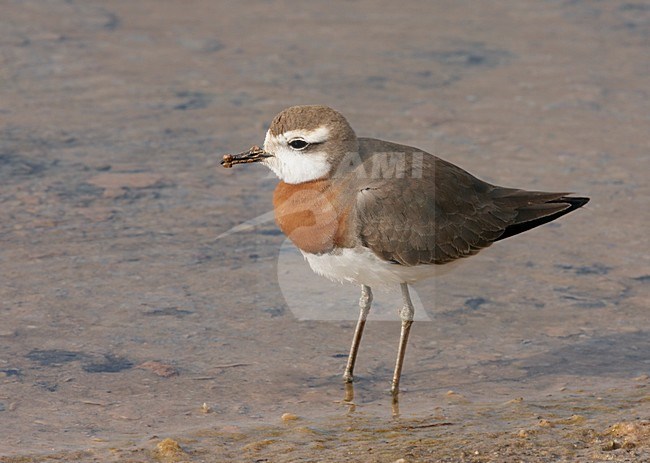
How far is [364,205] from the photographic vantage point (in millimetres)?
7137

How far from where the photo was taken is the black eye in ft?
24.1

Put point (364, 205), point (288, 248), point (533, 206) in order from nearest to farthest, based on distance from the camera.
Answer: point (364, 205), point (533, 206), point (288, 248)

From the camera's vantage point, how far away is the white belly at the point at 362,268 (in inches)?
281

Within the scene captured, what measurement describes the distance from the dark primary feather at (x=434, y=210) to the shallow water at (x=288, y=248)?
38.3 inches

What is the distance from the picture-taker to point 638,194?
1079 cm

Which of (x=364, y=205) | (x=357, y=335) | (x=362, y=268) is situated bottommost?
(x=357, y=335)

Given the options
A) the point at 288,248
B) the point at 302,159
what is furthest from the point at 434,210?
the point at 288,248

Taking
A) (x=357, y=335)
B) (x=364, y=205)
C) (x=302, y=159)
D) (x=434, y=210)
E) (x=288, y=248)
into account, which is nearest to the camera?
(x=364, y=205)

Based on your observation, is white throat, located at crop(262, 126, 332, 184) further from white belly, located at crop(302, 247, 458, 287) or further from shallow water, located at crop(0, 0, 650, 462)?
shallow water, located at crop(0, 0, 650, 462)

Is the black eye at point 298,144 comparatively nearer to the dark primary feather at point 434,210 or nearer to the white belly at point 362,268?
the dark primary feather at point 434,210

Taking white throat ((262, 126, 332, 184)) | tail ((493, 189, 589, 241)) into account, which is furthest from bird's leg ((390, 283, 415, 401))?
white throat ((262, 126, 332, 184))

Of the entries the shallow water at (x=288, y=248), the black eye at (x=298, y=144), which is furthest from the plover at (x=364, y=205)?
the shallow water at (x=288, y=248)

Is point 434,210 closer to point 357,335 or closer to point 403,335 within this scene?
point 403,335

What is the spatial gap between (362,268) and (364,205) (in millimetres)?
415
